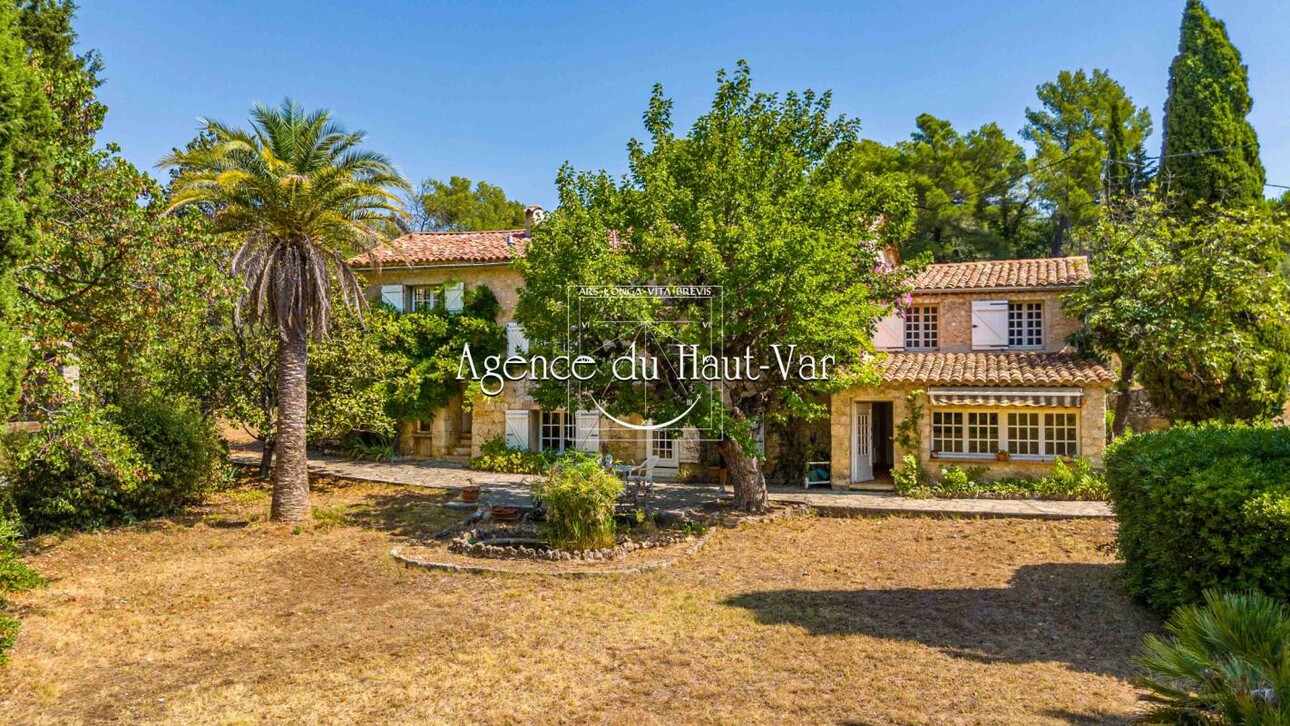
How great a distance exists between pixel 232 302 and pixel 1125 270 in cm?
1972

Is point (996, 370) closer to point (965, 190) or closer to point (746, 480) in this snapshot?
point (746, 480)

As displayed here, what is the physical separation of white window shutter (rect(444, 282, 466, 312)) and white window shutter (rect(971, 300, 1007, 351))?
15.8 m

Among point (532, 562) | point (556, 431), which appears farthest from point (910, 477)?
point (556, 431)

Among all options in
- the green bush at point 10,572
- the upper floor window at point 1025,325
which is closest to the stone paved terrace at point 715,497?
the upper floor window at point 1025,325

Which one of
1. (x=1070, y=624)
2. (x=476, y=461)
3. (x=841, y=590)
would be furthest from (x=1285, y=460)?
(x=476, y=461)

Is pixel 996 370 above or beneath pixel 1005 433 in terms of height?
above

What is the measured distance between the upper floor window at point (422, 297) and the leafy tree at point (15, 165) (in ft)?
53.8

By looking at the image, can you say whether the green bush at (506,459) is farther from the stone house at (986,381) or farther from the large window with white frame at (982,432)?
the large window with white frame at (982,432)

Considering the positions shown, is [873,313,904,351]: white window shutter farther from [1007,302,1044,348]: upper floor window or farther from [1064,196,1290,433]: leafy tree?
[1064,196,1290,433]: leafy tree

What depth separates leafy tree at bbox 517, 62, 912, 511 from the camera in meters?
13.9

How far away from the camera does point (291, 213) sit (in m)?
14.7

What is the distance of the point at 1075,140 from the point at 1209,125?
652 inches

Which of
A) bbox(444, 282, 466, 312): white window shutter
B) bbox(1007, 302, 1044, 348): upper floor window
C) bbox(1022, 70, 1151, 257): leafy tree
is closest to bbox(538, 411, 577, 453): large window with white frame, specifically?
bbox(444, 282, 466, 312): white window shutter

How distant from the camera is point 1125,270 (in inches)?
685
